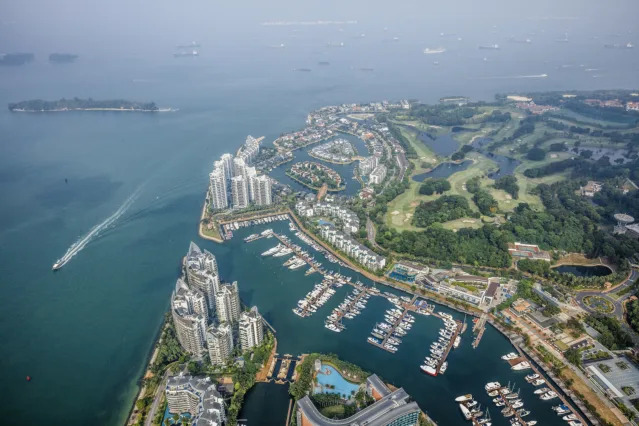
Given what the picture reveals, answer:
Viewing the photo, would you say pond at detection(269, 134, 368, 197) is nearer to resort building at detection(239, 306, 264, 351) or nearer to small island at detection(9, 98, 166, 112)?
resort building at detection(239, 306, 264, 351)

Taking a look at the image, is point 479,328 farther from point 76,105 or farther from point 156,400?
point 76,105

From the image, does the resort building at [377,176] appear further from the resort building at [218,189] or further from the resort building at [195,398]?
the resort building at [195,398]

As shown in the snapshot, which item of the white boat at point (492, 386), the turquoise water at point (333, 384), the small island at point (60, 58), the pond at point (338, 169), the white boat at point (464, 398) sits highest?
the small island at point (60, 58)

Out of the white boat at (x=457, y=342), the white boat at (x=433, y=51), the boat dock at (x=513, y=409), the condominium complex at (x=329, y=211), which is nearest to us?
the boat dock at (x=513, y=409)

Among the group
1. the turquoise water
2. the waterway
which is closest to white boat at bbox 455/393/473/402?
the waterway

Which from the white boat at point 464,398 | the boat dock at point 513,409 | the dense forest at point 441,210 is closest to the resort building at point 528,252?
the dense forest at point 441,210

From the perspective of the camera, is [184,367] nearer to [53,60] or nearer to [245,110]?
[245,110]

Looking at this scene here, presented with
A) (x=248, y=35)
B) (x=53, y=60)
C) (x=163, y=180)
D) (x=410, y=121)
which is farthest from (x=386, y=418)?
(x=248, y=35)

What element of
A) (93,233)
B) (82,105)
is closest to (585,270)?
(93,233)
